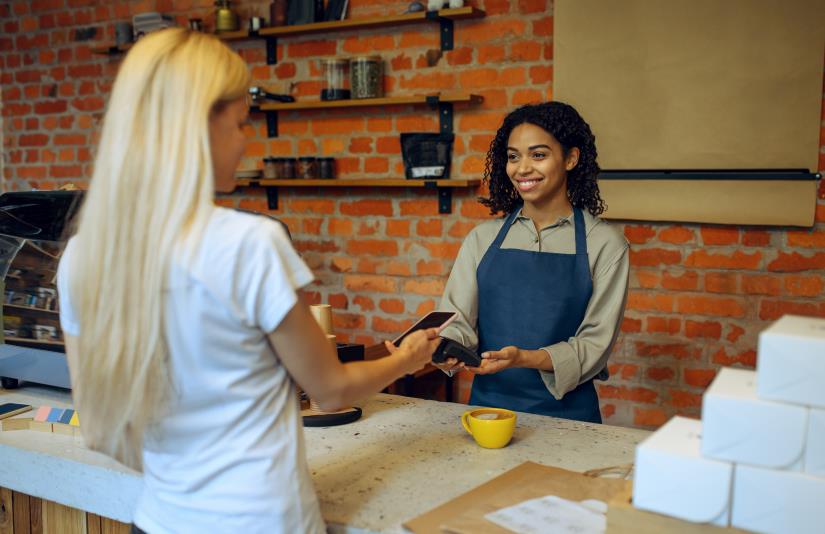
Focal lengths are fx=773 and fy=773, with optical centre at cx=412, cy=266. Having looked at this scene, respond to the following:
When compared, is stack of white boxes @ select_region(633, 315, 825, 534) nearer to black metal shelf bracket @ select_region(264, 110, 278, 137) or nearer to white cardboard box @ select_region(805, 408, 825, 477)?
white cardboard box @ select_region(805, 408, 825, 477)

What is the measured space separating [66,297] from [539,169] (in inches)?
54.5

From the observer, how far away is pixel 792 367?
914mm

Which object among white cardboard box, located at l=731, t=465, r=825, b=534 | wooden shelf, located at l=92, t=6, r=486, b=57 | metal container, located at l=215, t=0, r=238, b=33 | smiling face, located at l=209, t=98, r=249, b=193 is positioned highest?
metal container, located at l=215, t=0, r=238, b=33

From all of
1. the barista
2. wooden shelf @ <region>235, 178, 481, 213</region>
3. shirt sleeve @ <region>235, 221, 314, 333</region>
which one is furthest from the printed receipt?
wooden shelf @ <region>235, 178, 481, 213</region>

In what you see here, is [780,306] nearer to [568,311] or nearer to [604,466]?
[568,311]

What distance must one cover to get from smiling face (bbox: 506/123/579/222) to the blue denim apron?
77mm

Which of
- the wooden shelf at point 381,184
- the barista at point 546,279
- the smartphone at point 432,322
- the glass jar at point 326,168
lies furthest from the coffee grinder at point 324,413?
the glass jar at point 326,168

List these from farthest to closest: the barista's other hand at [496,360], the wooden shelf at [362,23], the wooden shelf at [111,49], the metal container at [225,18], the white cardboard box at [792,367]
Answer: the wooden shelf at [111,49] → the metal container at [225,18] → the wooden shelf at [362,23] → the barista's other hand at [496,360] → the white cardboard box at [792,367]

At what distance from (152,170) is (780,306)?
2.43m

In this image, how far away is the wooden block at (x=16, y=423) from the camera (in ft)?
5.49

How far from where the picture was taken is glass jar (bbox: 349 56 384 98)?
330 centimetres

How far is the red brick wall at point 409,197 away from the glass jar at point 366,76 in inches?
3.1

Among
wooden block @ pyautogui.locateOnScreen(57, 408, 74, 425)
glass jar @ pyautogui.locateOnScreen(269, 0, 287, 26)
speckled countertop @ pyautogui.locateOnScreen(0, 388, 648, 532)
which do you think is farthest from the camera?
glass jar @ pyautogui.locateOnScreen(269, 0, 287, 26)

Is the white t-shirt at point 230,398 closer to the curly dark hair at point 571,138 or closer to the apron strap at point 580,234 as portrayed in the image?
the apron strap at point 580,234
